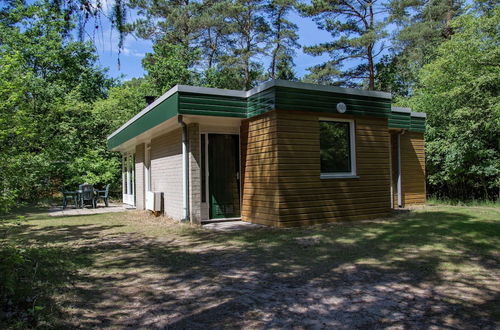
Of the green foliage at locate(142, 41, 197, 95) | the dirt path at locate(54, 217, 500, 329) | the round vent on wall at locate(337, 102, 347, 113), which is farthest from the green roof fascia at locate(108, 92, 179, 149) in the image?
the green foliage at locate(142, 41, 197, 95)

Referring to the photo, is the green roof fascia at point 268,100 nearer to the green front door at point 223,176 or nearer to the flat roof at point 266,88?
the flat roof at point 266,88

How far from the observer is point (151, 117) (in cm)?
927

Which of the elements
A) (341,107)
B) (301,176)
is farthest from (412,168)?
(301,176)

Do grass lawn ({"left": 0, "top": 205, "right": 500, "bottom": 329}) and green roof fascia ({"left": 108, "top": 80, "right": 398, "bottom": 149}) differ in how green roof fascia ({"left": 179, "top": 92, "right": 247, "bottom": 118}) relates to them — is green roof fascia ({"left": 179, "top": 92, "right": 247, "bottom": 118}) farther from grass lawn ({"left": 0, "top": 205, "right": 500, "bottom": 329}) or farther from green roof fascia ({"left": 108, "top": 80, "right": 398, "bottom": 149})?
grass lawn ({"left": 0, "top": 205, "right": 500, "bottom": 329})

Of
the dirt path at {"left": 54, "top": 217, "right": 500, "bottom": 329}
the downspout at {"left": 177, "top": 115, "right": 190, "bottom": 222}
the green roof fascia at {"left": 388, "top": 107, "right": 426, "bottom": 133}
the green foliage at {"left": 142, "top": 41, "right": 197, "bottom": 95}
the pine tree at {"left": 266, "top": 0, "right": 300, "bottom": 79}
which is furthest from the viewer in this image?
the pine tree at {"left": 266, "top": 0, "right": 300, "bottom": 79}

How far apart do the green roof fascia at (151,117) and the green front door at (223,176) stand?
1.21 meters

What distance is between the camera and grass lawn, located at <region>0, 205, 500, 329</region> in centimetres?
290

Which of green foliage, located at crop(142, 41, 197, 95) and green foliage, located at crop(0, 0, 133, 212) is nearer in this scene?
green foliage, located at crop(0, 0, 133, 212)

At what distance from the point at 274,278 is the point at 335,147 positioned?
15.2 ft

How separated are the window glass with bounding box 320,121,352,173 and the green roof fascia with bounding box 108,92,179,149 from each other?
3.26 metres

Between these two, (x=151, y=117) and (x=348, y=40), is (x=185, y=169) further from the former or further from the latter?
(x=348, y=40)

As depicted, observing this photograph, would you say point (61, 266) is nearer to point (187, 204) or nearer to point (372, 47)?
point (187, 204)

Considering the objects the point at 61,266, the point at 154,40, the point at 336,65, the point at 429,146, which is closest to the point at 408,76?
the point at 336,65

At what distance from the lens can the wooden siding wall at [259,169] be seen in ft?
23.8
